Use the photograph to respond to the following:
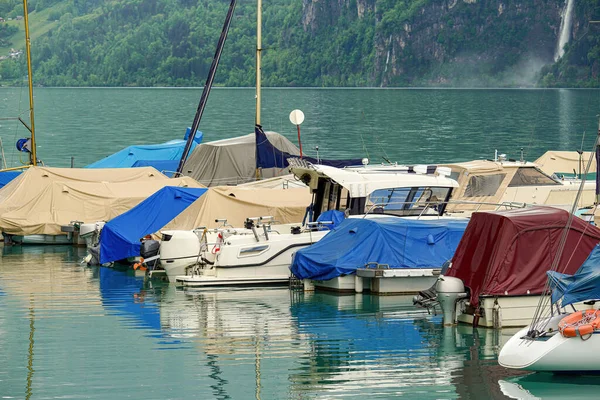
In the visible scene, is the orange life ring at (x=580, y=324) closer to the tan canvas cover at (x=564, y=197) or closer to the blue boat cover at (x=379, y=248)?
the blue boat cover at (x=379, y=248)

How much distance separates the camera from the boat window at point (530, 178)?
3416 centimetres

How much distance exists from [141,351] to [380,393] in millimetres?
5102

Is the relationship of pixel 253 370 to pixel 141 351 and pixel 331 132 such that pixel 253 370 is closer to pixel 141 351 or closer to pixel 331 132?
pixel 141 351

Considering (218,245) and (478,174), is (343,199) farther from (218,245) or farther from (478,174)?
(478,174)

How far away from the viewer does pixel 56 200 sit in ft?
120

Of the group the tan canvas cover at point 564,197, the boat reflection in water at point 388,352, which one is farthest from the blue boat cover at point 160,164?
the boat reflection in water at point 388,352

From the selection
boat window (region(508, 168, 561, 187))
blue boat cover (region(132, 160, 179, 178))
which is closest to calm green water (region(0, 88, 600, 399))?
boat window (region(508, 168, 561, 187))

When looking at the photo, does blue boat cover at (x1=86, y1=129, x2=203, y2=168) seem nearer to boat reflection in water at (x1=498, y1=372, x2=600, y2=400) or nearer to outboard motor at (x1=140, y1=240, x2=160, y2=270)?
outboard motor at (x1=140, y1=240, x2=160, y2=270)

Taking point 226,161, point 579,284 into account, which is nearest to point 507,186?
point 226,161

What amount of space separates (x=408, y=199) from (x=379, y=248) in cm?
322

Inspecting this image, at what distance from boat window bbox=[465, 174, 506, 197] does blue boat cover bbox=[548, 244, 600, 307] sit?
1482 centimetres

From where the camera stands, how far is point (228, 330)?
2225 centimetres

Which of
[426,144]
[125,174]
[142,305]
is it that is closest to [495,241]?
[142,305]

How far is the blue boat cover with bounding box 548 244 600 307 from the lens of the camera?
1797 centimetres
